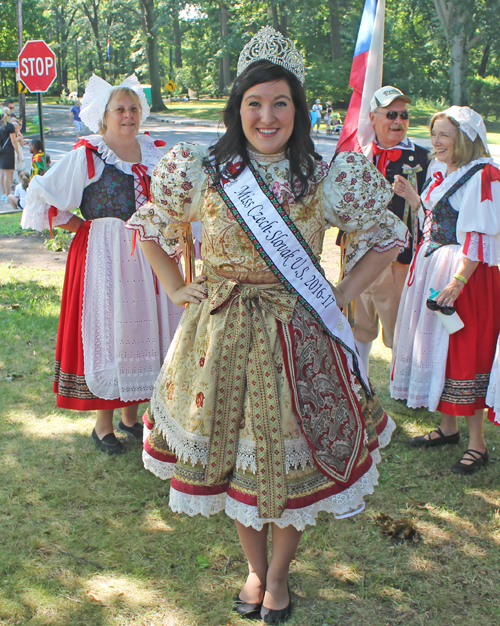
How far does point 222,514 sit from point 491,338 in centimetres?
169

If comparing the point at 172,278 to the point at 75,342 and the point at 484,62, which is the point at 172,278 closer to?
the point at 75,342

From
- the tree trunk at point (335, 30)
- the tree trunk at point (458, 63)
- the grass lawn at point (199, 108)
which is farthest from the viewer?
the tree trunk at point (335, 30)

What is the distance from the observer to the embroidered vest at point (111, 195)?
3480 millimetres

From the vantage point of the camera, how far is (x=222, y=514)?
3.13 m

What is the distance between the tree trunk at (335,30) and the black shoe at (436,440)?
34.5 metres

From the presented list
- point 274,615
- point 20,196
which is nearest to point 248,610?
point 274,615

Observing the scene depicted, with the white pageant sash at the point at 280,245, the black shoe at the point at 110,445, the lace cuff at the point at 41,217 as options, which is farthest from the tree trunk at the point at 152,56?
the white pageant sash at the point at 280,245

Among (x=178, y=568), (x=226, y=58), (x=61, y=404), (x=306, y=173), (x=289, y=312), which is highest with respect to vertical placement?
(x=226, y=58)

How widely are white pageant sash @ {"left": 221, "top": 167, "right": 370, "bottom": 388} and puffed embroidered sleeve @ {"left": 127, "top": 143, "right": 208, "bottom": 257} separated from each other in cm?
12

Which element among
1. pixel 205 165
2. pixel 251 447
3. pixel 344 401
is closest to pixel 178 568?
pixel 251 447

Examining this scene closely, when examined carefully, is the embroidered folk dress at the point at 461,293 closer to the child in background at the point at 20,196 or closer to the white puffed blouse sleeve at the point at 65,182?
the white puffed blouse sleeve at the point at 65,182

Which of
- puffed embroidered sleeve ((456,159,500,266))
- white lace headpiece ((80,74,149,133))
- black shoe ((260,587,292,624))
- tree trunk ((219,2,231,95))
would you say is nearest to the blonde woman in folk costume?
black shoe ((260,587,292,624))

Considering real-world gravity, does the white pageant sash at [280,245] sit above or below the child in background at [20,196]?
above

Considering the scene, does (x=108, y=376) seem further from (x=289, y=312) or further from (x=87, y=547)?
(x=289, y=312)
